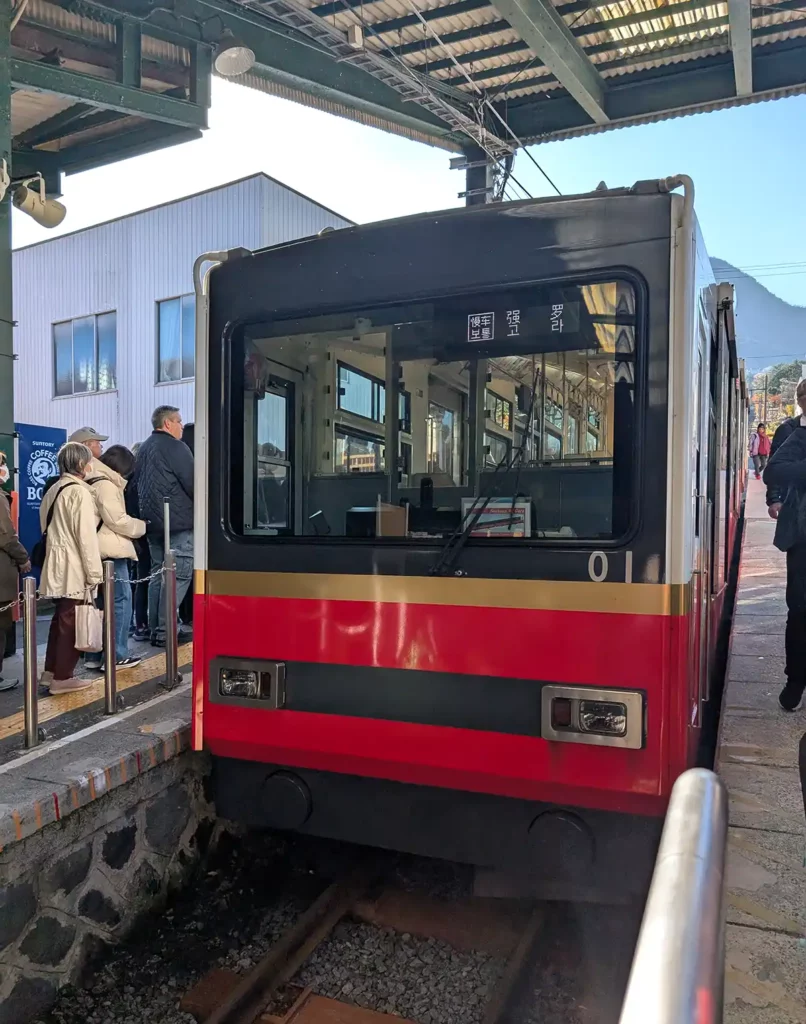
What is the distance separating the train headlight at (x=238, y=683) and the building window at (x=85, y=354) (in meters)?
15.3

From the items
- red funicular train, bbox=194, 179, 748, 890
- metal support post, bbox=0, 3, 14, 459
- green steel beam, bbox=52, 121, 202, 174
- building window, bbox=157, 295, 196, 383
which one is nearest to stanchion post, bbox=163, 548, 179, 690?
red funicular train, bbox=194, 179, 748, 890

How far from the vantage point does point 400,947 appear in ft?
11.0

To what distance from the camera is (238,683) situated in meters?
3.13

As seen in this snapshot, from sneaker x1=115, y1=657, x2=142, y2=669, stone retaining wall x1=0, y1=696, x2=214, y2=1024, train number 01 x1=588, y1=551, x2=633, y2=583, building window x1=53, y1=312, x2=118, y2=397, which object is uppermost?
building window x1=53, y1=312, x2=118, y2=397

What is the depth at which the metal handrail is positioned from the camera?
0.90 meters

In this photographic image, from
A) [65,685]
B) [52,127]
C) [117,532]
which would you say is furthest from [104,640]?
[52,127]

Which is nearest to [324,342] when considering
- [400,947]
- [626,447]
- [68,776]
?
[626,447]

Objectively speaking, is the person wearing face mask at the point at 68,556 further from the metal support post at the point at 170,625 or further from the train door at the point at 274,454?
the train door at the point at 274,454

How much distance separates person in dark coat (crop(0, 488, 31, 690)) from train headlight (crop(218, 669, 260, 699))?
2141 mm

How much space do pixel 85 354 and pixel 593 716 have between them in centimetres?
1761

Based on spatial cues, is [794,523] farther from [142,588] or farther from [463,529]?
[142,588]

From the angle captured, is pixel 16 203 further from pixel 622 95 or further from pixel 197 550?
pixel 622 95

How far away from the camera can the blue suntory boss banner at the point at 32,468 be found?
8.64 metres

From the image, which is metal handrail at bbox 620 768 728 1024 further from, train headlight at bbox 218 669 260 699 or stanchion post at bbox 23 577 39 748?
stanchion post at bbox 23 577 39 748
